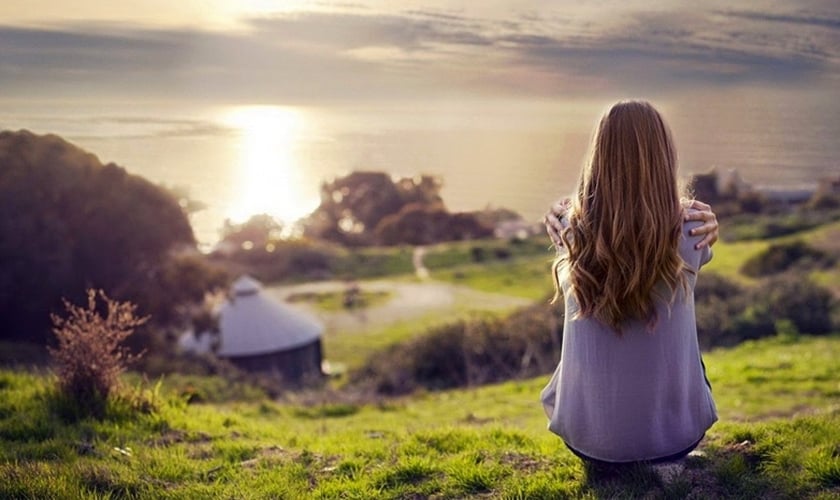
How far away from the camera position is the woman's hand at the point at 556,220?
331 centimetres

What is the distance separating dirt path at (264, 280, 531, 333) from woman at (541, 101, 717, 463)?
22961mm

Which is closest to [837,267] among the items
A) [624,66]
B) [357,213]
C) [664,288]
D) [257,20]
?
[357,213]

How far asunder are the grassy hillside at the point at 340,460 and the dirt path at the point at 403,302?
20933mm

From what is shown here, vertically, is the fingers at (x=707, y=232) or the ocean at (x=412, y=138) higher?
the ocean at (x=412, y=138)

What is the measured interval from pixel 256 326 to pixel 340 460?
14651 millimetres

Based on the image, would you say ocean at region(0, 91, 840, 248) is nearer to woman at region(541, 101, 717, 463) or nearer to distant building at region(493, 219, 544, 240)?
woman at region(541, 101, 717, 463)

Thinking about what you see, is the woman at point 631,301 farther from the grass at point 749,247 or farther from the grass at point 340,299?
the grass at point 340,299

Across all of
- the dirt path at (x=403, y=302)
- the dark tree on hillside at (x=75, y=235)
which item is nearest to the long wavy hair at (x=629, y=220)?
the dark tree on hillside at (x=75, y=235)

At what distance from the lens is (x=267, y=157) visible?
7.34 metres

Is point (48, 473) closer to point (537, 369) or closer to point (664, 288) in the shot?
point (664, 288)

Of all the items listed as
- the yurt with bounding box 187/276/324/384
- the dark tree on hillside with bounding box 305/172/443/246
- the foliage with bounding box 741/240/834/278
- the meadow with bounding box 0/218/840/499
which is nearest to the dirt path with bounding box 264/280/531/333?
the dark tree on hillside with bounding box 305/172/443/246

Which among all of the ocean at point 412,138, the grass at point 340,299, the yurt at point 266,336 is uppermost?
the ocean at point 412,138

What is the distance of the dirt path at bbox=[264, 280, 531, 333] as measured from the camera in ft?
90.1

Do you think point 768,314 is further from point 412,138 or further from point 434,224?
point 412,138
